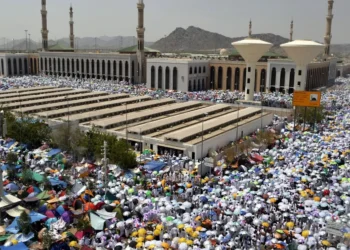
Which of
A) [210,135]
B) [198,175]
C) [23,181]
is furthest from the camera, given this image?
[210,135]

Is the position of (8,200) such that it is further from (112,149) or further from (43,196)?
(112,149)

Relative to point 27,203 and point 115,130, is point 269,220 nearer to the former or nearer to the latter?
point 27,203

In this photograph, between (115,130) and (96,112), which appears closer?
(115,130)

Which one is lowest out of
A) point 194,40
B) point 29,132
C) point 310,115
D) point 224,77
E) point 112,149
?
point 112,149

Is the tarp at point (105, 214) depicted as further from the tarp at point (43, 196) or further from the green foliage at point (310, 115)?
the green foliage at point (310, 115)

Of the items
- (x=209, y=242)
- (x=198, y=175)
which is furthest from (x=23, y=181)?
(x=209, y=242)

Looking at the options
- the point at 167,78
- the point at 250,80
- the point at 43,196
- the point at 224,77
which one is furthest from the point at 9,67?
the point at 43,196
